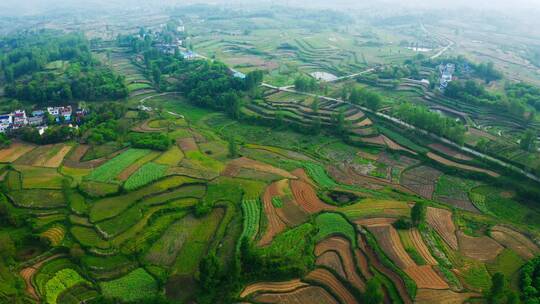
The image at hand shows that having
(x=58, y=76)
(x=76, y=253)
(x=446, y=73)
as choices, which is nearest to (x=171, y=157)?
(x=76, y=253)

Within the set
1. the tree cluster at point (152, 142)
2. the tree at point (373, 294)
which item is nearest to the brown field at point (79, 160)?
the tree cluster at point (152, 142)

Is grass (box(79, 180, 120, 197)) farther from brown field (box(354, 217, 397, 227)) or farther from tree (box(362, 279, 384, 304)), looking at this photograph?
tree (box(362, 279, 384, 304))

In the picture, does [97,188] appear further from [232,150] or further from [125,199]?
[232,150]

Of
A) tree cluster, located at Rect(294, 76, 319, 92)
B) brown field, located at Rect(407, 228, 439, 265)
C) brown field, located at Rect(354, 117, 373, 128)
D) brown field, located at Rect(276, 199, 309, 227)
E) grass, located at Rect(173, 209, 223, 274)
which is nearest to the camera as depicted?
brown field, located at Rect(407, 228, 439, 265)

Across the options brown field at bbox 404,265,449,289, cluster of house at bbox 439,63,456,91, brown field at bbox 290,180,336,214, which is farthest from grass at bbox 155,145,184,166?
cluster of house at bbox 439,63,456,91

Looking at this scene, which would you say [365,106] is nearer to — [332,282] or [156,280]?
[332,282]

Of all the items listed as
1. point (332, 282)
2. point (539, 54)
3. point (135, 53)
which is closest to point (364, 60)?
point (539, 54)
